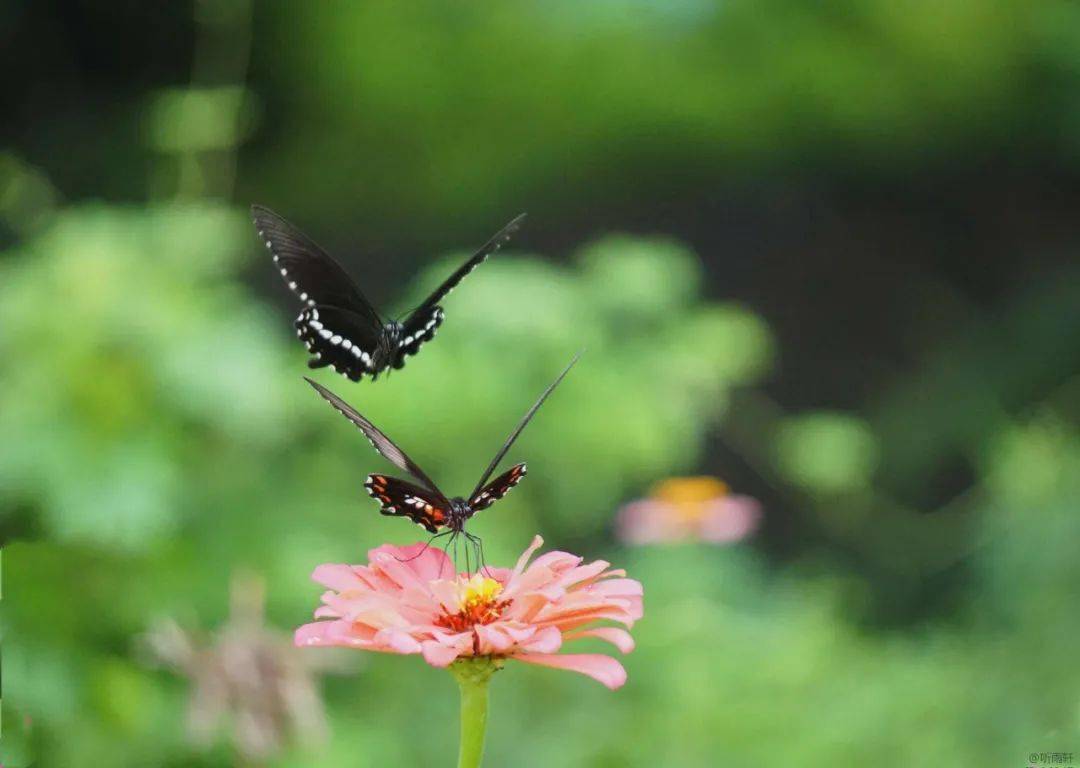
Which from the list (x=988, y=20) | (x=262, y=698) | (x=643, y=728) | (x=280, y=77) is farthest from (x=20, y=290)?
(x=988, y=20)

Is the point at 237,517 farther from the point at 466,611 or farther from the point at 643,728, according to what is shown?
the point at 466,611

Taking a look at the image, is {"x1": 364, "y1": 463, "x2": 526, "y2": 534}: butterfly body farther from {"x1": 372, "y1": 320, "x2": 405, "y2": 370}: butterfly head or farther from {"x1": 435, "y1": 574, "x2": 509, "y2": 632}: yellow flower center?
{"x1": 372, "y1": 320, "x2": 405, "y2": 370}: butterfly head

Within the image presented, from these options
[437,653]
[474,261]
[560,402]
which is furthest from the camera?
[560,402]

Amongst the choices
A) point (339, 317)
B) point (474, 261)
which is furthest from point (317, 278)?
point (474, 261)

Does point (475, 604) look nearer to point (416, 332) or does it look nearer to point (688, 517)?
point (416, 332)

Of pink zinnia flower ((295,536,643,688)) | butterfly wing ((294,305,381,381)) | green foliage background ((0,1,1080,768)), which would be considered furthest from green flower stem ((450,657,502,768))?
butterfly wing ((294,305,381,381))
